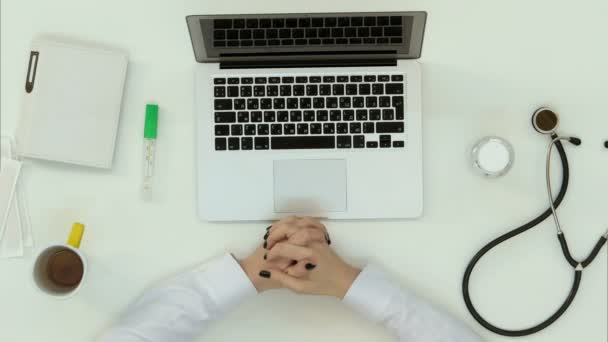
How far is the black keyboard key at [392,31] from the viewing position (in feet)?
A: 3.37

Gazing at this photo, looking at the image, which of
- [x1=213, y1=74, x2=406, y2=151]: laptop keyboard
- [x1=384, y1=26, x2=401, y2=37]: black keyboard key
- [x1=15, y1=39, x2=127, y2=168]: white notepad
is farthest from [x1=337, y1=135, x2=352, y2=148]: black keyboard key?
[x1=15, y1=39, x2=127, y2=168]: white notepad

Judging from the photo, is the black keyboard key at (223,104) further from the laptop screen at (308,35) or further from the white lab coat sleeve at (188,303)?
the white lab coat sleeve at (188,303)

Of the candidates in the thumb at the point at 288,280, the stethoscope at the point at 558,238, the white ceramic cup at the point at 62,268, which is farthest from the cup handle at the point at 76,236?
the stethoscope at the point at 558,238

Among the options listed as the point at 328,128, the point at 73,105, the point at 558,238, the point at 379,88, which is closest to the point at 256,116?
the point at 328,128

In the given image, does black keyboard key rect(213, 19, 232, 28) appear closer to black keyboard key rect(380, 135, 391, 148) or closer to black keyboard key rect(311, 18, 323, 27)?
black keyboard key rect(311, 18, 323, 27)

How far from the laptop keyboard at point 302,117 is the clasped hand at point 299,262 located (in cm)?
16

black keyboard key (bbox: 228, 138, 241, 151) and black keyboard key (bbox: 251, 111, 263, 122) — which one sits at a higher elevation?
black keyboard key (bbox: 251, 111, 263, 122)

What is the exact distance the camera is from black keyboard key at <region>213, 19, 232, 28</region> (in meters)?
1.01

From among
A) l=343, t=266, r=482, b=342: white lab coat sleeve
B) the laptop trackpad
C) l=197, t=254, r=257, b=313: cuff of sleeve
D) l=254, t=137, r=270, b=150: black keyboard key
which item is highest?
l=254, t=137, r=270, b=150: black keyboard key

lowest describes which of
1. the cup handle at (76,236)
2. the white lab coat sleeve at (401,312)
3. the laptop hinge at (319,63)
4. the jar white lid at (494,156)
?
the white lab coat sleeve at (401,312)

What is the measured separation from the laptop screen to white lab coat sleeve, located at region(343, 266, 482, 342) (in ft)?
1.39

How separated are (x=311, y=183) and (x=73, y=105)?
480 mm

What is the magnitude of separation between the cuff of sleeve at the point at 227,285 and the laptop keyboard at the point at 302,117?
0.75ft

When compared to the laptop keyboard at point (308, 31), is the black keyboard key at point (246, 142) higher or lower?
lower
